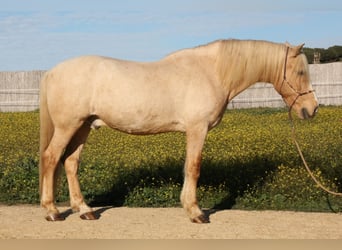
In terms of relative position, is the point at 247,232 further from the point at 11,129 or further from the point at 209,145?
the point at 11,129

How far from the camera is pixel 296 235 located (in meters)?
6.55

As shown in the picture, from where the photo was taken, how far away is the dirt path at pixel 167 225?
21.4 ft

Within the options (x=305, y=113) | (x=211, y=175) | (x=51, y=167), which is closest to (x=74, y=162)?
(x=51, y=167)

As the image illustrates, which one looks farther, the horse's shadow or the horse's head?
the horse's shadow

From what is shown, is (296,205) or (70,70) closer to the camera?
(70,70)

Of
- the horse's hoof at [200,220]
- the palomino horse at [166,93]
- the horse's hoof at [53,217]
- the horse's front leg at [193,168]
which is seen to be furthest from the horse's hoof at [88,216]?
the horse's hoof at [200,220]

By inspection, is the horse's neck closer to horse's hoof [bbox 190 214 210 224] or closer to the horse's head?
the horse's head

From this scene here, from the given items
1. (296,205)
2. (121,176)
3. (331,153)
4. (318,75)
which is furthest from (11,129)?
(318,75)

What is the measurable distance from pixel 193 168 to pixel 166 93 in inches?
36.7

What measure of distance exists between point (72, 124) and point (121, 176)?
2.70 metres

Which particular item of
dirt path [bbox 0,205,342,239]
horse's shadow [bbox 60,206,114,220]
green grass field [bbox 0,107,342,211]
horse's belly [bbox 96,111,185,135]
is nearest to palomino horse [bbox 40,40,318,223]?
horse's belly [bbox 96,111,185,135]

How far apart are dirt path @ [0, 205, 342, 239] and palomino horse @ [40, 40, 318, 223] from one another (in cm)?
28

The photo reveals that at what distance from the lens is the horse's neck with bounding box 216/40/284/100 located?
7.30 m

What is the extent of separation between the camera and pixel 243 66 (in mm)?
7312
